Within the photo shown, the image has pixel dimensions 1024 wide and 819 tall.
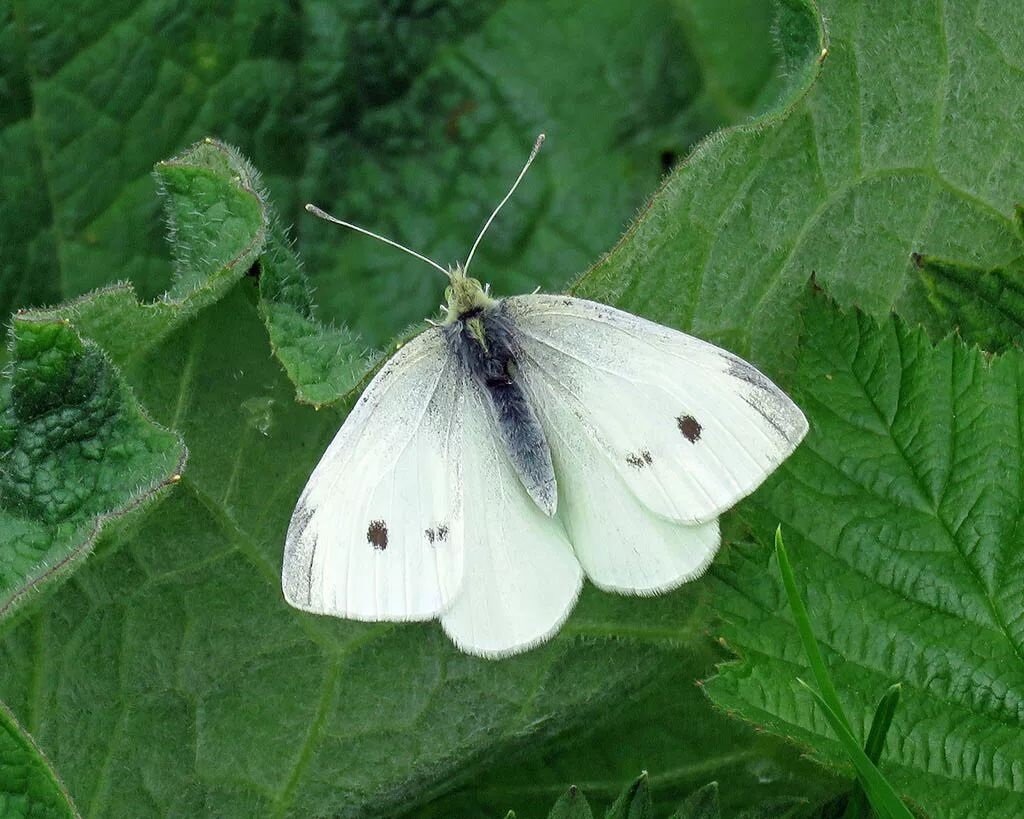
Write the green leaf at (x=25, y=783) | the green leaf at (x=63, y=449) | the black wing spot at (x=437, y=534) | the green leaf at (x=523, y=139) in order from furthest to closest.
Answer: the green leaf at (x=523, y=139) → the black wing spot at (x=437, y=534) → the green leaf at (x=63, y=449) → the green leaf at (x=25, y=783)

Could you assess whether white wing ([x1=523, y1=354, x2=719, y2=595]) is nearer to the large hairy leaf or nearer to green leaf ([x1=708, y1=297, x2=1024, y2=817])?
green leaf ([x1=708, y1=297, x2=1024, y2=817])

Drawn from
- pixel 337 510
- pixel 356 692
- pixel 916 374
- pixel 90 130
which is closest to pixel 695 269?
pixel 916 374

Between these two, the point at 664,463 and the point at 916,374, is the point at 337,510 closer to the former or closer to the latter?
the point at 664,463

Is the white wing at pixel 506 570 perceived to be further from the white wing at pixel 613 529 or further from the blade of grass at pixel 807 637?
the blade of grass at pixel 807 637

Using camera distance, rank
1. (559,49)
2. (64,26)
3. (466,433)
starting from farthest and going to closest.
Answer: (559,49)
(64,26)
(466,433)

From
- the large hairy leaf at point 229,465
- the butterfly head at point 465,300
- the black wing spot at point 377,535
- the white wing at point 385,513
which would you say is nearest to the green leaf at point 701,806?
the large hairy leaf at point 229,465

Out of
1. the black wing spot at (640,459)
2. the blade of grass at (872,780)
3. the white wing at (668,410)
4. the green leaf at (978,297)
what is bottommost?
the blade of grass at (872,780)

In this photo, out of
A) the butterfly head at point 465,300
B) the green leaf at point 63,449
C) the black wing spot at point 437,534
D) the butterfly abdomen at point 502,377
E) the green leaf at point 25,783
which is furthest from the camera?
the butterfly head at point 465,300
